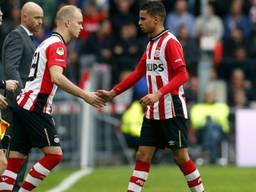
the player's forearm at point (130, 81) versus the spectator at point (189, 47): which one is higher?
the spectator at point (189, 47)

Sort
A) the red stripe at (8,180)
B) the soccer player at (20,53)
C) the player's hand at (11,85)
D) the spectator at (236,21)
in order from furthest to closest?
the spectator at (236,21) < the soccer player at (20,53) < the red stripe at (8,180) < the player's hand at (11,85)

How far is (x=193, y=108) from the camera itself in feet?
65.5

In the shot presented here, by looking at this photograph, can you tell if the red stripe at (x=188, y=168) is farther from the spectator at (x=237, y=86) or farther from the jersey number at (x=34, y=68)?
the spectator at (x=237, y=86)

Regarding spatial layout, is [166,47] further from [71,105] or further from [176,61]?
[71,105]

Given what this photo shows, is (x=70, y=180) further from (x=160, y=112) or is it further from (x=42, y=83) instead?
(x=42, y=83)

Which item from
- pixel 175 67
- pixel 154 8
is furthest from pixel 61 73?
pixel 154 8

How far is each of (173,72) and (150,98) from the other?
1.73 feet

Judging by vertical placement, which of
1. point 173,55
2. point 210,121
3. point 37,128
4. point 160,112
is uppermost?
point 173,55

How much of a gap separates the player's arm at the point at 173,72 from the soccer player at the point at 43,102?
1.89 ft

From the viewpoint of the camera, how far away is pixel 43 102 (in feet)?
34.5

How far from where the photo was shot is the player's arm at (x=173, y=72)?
10.5 m

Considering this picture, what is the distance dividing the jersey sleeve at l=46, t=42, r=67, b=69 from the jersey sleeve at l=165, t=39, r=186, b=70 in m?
1.13

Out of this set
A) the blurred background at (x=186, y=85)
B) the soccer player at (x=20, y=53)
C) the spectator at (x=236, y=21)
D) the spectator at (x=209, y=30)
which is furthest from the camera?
the spectator at (x=236, y=21)

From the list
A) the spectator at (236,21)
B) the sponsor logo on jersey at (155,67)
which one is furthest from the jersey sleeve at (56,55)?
the spectator at (236,21)
